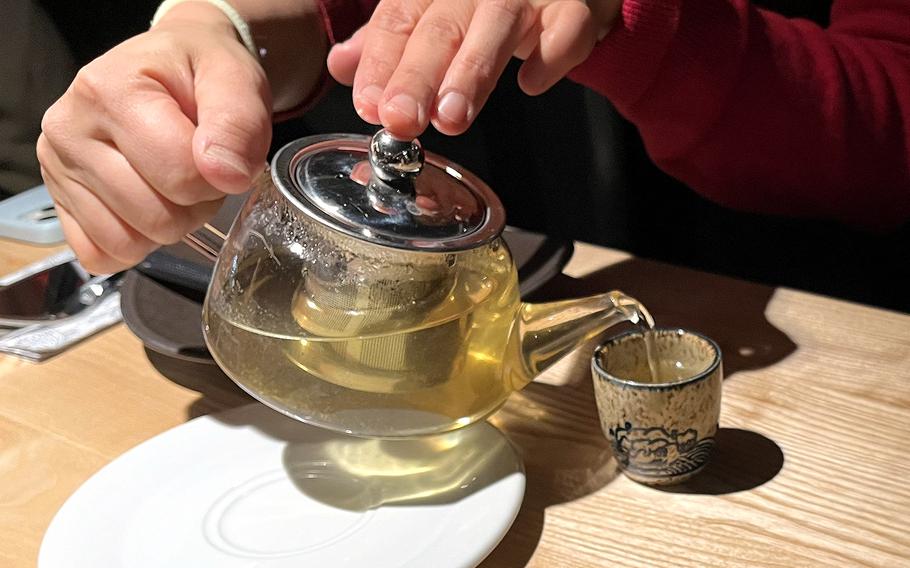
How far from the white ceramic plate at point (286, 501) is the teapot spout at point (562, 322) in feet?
0.19

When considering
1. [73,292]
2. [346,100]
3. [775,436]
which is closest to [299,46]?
[73,292]

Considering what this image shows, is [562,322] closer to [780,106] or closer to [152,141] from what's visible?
[152,141]

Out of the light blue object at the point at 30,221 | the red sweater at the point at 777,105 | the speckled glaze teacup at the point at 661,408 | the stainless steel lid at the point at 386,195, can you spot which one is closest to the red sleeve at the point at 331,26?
the red sweater at the point at 777,105

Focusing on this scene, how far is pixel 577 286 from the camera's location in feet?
2.48

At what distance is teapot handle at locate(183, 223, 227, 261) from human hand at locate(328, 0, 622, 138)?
0.46 feet

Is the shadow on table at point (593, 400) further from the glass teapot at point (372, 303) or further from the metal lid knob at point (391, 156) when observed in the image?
the metal lid knob at point (391, 156)

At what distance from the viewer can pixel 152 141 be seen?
1.74 ft

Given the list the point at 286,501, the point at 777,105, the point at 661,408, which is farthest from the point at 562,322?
the point at 777,105

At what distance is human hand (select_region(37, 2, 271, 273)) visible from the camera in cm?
52

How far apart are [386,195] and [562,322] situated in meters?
0.13

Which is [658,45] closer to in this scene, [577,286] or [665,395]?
[577,286]

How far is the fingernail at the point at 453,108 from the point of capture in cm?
52

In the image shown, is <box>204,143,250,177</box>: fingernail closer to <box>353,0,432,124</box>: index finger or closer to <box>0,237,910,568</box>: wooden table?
<box>353,0,432,124</box>: index finger

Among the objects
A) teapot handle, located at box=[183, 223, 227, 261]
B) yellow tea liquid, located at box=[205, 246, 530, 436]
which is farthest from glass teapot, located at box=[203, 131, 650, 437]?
teapot handle, located at box=[183, 223, 227, 261]
